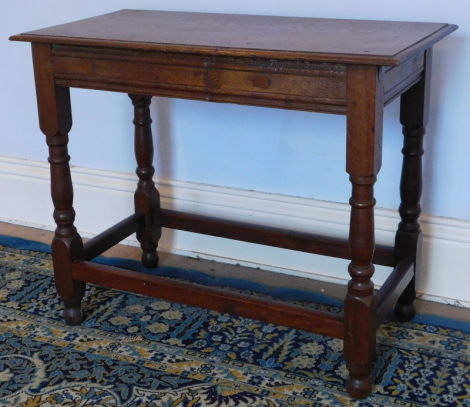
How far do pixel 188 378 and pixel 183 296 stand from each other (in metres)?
0.20

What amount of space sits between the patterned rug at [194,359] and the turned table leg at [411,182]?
3.8 inches

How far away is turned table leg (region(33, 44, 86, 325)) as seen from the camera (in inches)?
71.4

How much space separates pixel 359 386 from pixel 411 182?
21.6 inches

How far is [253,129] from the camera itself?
2.24m

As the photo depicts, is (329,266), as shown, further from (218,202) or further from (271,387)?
(271,387)

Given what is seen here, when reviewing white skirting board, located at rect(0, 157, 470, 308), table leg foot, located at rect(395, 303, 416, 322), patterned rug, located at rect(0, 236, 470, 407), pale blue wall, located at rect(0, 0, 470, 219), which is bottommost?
patterned rug, located at rect(0, 236, 470, 407)

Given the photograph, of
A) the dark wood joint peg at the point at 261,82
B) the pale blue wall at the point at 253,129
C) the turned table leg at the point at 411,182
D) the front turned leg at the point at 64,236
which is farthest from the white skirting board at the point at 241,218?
the dark wood joint peg at the point at 261,82

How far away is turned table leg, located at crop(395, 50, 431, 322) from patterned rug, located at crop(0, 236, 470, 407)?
97 mm

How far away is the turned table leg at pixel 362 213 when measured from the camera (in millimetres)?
1476

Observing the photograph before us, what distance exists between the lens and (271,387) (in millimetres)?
1763

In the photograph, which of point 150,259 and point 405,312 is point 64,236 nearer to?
point 150,259

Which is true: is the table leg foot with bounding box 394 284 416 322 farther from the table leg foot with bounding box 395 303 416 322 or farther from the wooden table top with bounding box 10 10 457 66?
the wooden table top with bounding box 10 10 457 66

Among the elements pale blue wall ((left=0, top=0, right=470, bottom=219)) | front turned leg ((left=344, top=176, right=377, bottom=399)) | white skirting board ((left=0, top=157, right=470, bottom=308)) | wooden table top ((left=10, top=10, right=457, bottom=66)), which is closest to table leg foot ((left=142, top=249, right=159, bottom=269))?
white skirting board ((left=0, top=157, right=470, bottom=308))

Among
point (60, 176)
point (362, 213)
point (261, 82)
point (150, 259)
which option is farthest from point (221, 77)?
point (150, 259)
